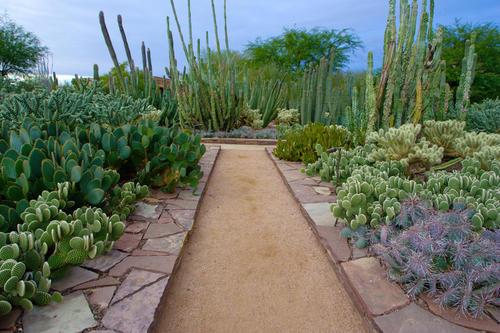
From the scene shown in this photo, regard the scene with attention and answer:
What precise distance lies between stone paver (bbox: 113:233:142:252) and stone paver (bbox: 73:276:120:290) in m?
0.36

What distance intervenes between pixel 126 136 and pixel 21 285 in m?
2.00

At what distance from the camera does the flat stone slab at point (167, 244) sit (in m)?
2.35

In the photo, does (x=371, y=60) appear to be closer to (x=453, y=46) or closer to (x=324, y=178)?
(x=324, y=178)

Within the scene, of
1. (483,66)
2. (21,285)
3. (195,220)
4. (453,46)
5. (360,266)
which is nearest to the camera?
(21,285)

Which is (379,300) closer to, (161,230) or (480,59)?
(161,230)

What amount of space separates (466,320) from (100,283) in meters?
2.01

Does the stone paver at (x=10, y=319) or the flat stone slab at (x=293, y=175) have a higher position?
the flat stone slab at (x=293, y=175)

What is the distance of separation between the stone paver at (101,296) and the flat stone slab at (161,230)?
0.70m

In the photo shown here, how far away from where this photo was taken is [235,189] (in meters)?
4.09

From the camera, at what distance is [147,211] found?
304 centimetres

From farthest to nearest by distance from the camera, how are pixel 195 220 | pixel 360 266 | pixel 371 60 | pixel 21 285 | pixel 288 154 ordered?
pixel 288 154 < pixel 371 60 < pixel 195 220 < pixel 360 266 < pixel 21 285

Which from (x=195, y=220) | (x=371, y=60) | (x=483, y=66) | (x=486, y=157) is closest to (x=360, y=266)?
(x=195, y=220)

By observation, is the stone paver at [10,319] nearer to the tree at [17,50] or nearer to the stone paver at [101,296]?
the stone paver at [101,296]

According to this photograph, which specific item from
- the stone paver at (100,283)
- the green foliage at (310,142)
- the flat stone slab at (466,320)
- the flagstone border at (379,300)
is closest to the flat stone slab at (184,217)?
the stone paver at (100,283)
